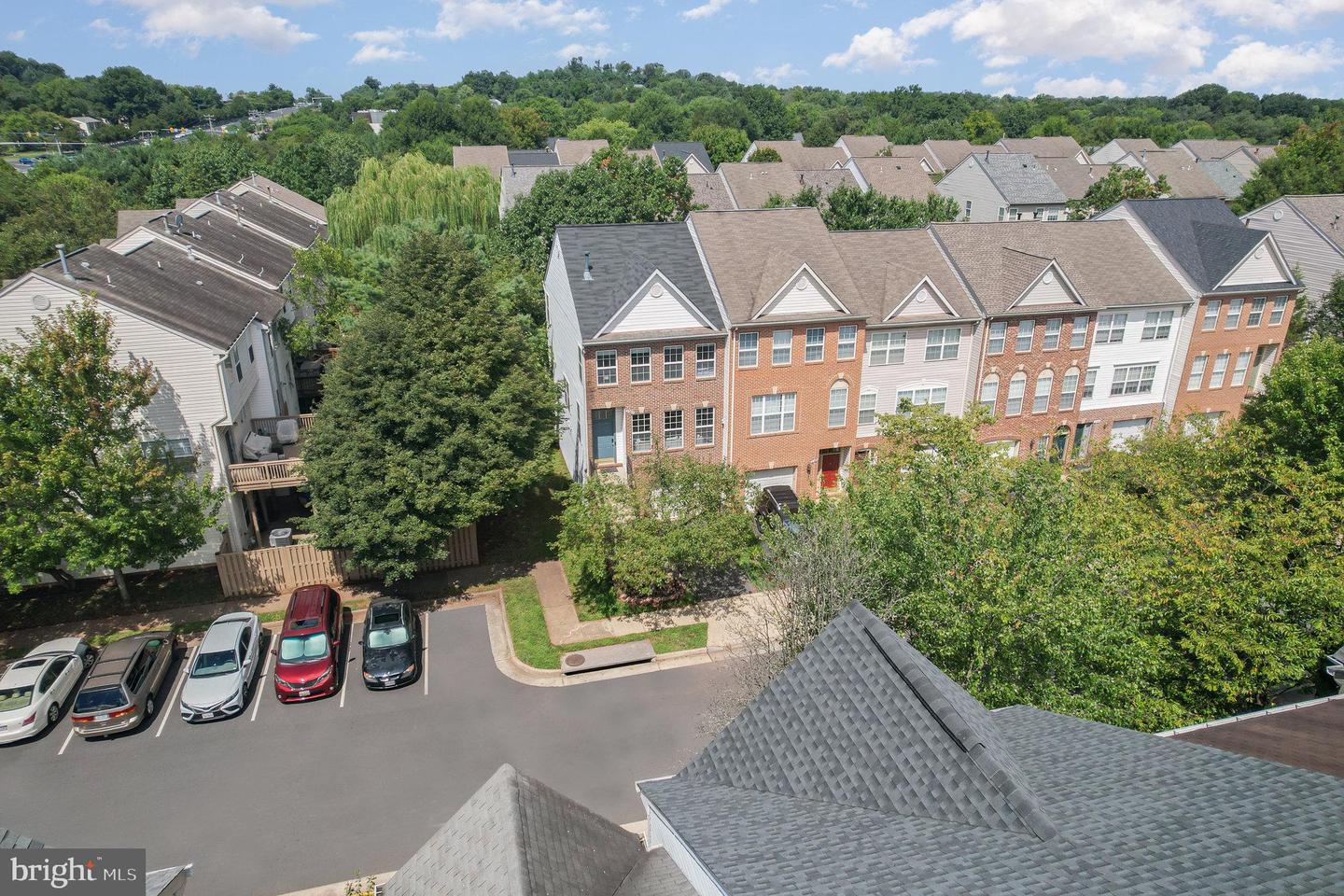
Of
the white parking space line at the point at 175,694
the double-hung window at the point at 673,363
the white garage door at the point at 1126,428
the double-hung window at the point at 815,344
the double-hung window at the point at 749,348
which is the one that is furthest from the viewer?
the white garage door at the point at 1126,428

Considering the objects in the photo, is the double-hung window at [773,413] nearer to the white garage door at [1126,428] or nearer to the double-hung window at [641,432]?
the double-hung window at [641,432]

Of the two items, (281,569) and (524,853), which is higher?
(524,853)

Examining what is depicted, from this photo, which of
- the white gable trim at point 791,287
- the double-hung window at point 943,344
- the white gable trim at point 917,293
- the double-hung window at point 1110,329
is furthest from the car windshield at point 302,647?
the double-hung window at point 1110,329

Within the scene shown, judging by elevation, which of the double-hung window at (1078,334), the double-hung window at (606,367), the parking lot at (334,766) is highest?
the double-hung window at (1078,334)

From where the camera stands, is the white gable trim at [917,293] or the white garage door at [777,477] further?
the white garage door at [777,477]

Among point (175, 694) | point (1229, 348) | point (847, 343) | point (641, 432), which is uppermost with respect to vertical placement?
point (847, 343)

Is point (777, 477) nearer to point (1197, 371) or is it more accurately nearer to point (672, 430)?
point (672, 430)

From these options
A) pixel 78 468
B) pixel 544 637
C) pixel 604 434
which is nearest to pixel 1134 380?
pixel 604 434
